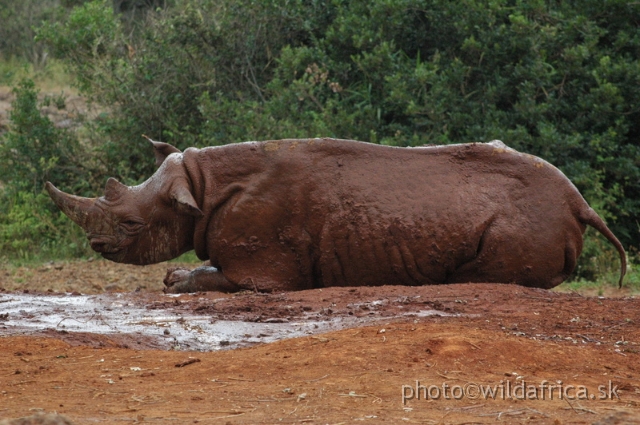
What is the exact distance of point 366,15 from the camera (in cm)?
1337

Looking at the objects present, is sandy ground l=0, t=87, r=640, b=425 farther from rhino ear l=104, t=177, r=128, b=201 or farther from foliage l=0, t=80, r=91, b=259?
foliage l=0, t=80, r=91, b=259

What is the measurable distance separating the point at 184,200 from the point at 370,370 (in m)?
3.03

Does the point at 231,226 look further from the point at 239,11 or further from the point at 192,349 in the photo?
the point at 239,11

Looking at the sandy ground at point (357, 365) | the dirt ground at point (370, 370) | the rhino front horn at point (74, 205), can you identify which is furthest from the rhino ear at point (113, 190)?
the dirt ground at point (370, 370)

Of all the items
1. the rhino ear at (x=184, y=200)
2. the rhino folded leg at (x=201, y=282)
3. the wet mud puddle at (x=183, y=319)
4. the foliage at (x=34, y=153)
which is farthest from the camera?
the foliage at (x=34, y=153)

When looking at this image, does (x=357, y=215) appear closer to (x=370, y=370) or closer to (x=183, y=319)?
(x=183, y=319)

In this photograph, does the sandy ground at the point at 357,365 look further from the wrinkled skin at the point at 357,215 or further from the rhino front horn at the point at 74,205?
the rhino front horn at the point at 74,205

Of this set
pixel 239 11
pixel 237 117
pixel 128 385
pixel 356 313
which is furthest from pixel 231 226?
pixel 239 11

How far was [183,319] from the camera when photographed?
593cm

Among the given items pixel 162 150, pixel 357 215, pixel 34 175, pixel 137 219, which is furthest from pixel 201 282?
pixel 34 175

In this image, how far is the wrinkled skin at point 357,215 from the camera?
7.33 metres

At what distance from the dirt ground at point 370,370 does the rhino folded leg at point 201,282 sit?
1.13 meters

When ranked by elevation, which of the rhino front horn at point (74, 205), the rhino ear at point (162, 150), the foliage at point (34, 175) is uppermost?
the rhino ear at point (162, 150)

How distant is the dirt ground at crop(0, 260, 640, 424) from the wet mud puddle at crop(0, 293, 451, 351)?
0.03m
